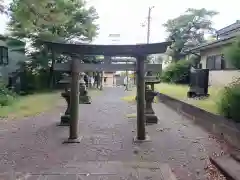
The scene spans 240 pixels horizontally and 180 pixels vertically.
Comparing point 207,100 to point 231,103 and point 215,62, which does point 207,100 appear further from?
point 215,62

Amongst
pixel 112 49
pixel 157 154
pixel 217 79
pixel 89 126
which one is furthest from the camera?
pixel 217 79

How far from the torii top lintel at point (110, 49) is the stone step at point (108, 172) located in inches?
98.8

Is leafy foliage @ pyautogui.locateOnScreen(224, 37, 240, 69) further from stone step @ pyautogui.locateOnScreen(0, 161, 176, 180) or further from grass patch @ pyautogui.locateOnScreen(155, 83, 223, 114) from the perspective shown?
stone step @ pyautogui.locateOnScreen(0, 161, 176, 180)

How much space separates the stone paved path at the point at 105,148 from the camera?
428cm

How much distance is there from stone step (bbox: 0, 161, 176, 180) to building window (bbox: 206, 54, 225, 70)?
10864mm

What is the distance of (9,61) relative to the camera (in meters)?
16.4

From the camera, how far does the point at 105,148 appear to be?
5.33 meters

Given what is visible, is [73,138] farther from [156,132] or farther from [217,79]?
[217,79]

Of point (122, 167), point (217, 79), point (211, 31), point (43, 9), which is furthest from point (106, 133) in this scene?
point (211, 31)

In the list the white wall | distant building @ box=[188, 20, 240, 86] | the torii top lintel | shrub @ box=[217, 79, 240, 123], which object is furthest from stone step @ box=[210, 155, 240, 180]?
the white wall

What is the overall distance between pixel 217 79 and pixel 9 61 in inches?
Answer: 501

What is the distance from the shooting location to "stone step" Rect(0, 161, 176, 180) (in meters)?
3.82

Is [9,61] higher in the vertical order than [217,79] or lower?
higher

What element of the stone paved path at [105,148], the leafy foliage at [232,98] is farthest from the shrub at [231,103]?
the stone paved path at [105,148]
